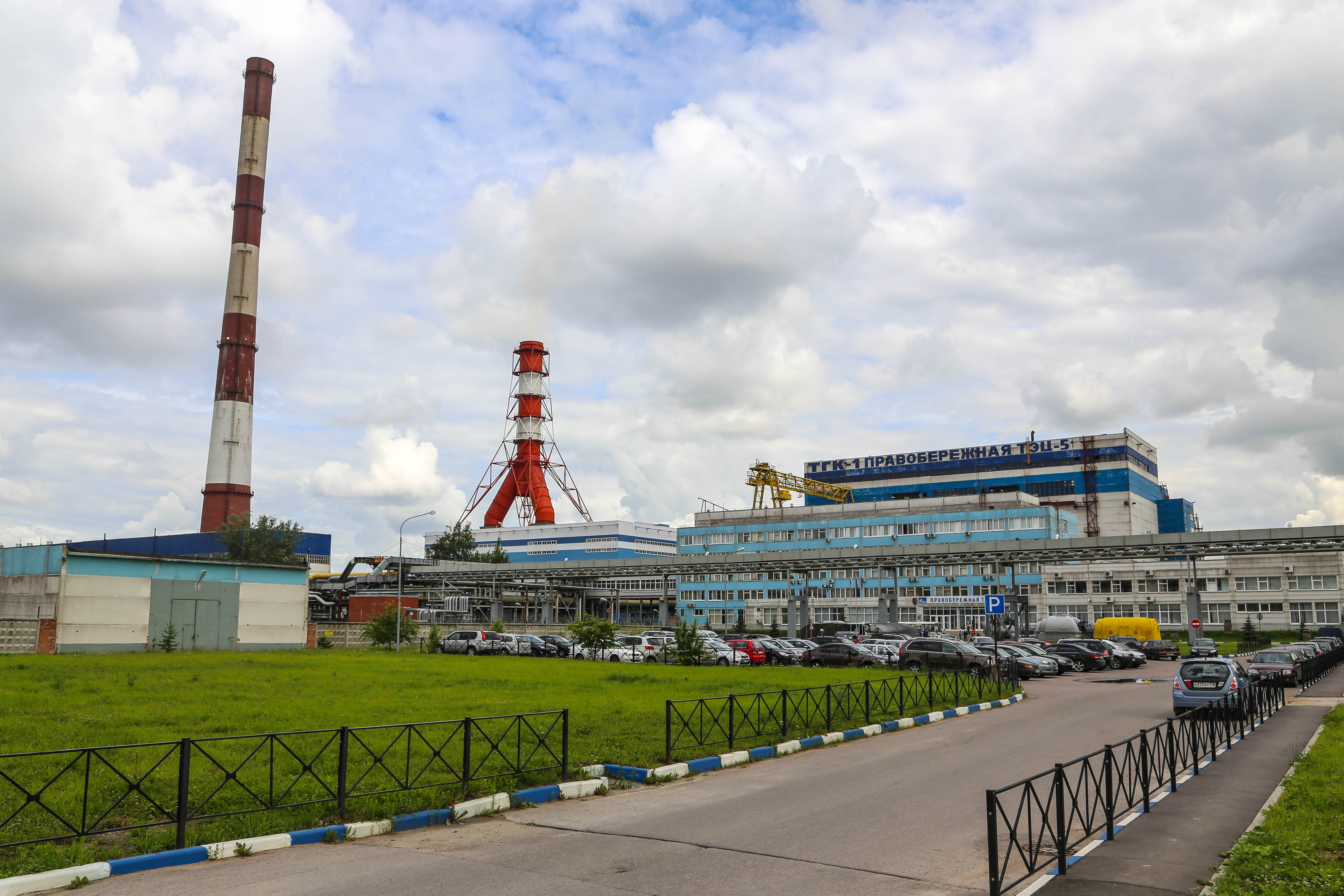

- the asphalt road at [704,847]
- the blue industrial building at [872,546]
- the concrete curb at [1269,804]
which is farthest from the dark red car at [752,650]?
the blue industrial building at [872,546]

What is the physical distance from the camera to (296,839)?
1066 centimetres

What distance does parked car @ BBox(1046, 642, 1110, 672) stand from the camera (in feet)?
139

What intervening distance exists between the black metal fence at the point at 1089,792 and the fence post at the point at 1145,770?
0.02m

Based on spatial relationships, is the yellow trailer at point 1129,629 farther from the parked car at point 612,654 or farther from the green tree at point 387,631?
the green tree at point 387,631

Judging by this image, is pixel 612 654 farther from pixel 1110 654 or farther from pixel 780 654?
pixel 1110 654

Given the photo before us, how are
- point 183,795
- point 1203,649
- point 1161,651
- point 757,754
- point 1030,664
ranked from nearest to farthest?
1. point 183,795
2. point 757,754
3. point 1030,664
4. point 1203,649
5. point 1161,651

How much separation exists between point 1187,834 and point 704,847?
18.4ft

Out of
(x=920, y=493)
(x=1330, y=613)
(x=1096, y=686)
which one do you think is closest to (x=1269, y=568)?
(x=1330, y=613)

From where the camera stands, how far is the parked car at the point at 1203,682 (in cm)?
2253

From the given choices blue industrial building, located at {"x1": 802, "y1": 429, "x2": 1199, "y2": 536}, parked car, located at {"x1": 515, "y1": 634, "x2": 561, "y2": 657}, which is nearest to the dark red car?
parked car, located at {"x1": 515, "y1": 634, "x2": 561, "y2": 657}

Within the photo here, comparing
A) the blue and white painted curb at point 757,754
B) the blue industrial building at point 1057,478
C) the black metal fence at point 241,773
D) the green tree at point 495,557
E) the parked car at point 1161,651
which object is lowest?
the parked car at point 1161,651

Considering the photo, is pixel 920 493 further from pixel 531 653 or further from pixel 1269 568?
pixel 531 653

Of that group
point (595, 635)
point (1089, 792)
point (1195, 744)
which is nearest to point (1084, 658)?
point (595, 635)

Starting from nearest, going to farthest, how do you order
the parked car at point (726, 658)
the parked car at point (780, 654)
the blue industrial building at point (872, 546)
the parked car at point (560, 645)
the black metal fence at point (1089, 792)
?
1. the black metal fence at point (1089, 792)
2. the parked car at point (726, 658)
3. the parked car at point (780, 654)
4. the parked car at point (560, 645)
5. the blue industrial building at point (872, 546)
